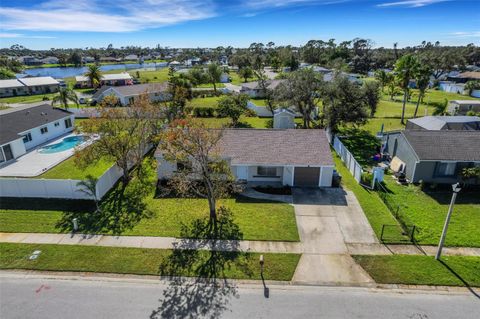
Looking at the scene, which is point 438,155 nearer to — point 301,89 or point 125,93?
point 301,89

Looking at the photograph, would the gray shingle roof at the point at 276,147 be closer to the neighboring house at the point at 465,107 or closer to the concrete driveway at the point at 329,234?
the concrete driveway at the point at 329,234

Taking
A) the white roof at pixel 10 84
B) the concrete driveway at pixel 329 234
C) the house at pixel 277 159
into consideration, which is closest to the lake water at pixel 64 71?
the white roof at pixel 10 84

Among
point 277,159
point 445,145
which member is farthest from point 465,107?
point 277,159

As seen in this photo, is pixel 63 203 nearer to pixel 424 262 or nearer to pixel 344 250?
pixel 344 250

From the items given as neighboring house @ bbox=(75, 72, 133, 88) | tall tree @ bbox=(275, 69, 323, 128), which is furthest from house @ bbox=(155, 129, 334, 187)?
neighboring house @ bbox=(75, 72, 133, 88)

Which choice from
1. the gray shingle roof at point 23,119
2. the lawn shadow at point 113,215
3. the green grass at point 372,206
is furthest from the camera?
the gray shingle roof at point 23,119

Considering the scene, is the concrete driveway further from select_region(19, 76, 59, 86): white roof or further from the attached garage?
select_region(19, 76, 59, 86): white roof

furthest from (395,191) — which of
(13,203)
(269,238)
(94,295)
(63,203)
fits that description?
(13,203)
